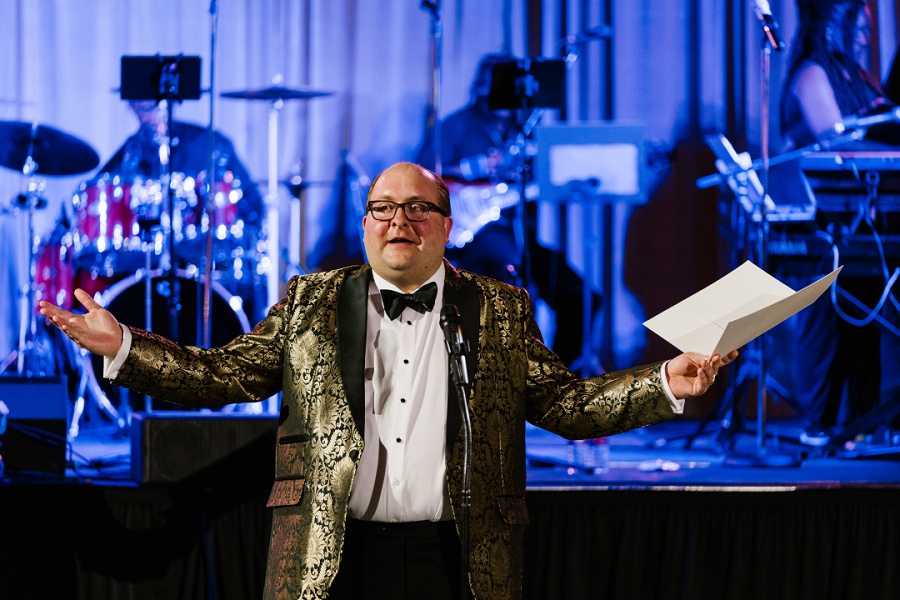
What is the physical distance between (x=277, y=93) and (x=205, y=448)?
279cm

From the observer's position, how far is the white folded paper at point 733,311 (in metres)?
2.38

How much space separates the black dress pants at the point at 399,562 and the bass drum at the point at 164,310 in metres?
3.81

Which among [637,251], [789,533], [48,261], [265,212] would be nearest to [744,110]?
[637,251]

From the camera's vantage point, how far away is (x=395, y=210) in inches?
99.3

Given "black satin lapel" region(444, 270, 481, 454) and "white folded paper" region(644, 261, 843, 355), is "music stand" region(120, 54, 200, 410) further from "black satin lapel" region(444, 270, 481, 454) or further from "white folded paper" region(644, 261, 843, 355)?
"white folded paper" region(644, 261, 843, 355)

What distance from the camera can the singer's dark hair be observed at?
21.4ft

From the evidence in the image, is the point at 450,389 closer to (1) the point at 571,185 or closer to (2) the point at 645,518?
(2) the point at 645,518

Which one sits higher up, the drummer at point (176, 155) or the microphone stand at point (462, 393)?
the drummer at point (176, 155)

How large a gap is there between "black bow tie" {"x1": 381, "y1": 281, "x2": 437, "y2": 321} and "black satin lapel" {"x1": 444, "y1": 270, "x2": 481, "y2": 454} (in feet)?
0.26

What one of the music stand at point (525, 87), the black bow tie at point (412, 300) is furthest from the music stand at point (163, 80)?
the black bow tie at point (412, 300)

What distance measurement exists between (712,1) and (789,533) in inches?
160

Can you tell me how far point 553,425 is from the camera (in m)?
2.69

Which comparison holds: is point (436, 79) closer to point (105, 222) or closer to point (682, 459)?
point (105, 222)

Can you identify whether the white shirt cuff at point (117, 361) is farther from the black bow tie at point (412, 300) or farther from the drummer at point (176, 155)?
the drummer at point (176, 155)
